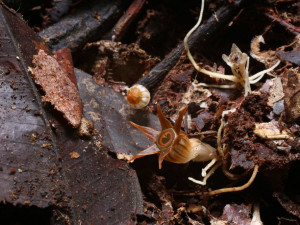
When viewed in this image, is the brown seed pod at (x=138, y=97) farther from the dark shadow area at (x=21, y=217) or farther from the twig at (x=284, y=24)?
the twig at (x=284, y=24)

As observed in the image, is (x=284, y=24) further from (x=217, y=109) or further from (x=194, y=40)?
(x=217, y=109)

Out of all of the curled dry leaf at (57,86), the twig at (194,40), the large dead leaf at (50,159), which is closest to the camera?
the large dead leaf at (50,159)

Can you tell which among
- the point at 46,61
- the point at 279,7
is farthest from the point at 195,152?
the point at 279,7

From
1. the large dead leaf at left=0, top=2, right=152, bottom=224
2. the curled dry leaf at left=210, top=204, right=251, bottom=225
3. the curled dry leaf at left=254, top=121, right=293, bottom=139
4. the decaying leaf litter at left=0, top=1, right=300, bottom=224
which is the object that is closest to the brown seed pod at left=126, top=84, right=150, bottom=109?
the decaying leaf litter at left=0, top=1, right=300, bottom=224

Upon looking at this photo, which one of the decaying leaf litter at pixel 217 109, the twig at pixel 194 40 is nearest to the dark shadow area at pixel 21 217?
the decaying leaf litter at pixel 217 109

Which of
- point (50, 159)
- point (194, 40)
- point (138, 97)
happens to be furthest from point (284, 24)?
point (50, 159)

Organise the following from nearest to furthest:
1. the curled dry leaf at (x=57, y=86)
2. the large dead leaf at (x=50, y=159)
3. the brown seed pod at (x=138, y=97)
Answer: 1. the large dead leaf at (x=50, y=159)
2. the curled dry leaf at (x=57, y=86)
3. the brown seed pod at (x=138, y=97)
